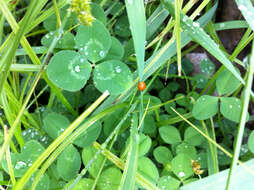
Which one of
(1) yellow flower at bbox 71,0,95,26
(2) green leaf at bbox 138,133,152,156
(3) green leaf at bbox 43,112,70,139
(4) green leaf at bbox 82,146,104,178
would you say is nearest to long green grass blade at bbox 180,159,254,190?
(2) green leaf at bbox 138,133,152,156

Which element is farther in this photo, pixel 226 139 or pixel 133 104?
pixel 226 139

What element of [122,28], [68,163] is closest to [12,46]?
[68,163]

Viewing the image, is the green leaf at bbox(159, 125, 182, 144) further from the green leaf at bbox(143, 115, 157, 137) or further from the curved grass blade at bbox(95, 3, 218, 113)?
the curved grass blade at bbox(95, 3, 218, 113)

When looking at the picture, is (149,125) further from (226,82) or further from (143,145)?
Result: (226,82)

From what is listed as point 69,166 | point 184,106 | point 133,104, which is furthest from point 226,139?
point 69,166

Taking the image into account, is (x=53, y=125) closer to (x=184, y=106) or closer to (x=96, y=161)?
(x=96, y=161)

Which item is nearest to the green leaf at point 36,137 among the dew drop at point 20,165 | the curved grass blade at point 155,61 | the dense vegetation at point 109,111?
the dense vegetation at point 109,111
